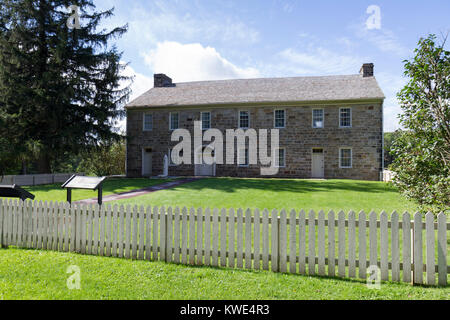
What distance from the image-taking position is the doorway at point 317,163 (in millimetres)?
20500

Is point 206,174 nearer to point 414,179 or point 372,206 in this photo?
point 372,206

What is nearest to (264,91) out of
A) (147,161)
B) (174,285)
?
(147,161)

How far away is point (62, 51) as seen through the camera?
18781mm

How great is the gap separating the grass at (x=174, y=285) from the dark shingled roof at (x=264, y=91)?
1788 cm

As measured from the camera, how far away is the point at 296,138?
20.7 metres

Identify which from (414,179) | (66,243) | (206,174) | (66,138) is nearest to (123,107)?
(66,138)

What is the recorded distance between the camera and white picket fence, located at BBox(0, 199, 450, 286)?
3967 mm

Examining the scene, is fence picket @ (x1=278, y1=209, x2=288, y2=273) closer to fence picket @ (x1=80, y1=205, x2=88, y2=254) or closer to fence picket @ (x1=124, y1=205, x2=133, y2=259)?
fence picket @ (x1=124, y1=205, x2=133, y2=259)

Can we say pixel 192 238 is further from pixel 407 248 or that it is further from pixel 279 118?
pixel 279 118

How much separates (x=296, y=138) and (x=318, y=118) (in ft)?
7.03

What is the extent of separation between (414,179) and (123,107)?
2167cm

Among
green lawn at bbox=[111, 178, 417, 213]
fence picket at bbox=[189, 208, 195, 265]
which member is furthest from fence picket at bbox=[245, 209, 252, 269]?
green lawn at bbox=[111, 178, 417, 213]

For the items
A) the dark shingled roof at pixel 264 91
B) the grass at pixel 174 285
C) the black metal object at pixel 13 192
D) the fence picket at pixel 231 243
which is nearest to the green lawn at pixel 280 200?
the black metal object at pixel 13 192

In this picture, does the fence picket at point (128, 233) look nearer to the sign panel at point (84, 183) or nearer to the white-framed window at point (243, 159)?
the sign panel at point (84, 183)
